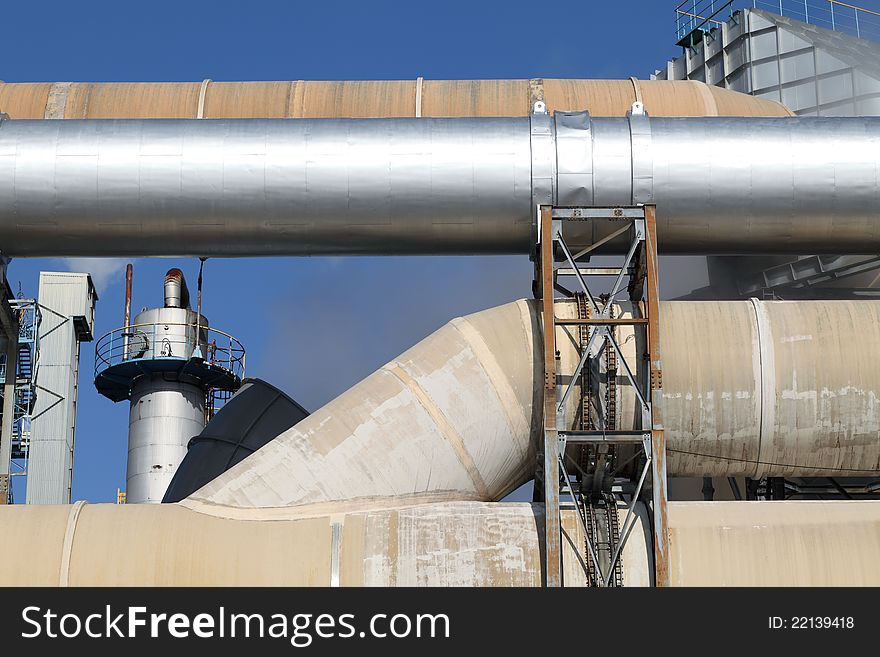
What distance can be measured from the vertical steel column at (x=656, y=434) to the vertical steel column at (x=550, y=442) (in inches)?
43.7

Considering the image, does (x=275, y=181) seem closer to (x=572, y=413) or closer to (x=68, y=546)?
(x=572, y=413)

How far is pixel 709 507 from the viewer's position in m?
14.0

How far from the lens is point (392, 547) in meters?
13.5

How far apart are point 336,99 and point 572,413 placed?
5.73 m

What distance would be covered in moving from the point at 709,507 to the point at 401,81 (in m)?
7.43

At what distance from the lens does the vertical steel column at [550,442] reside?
13383 millimetres

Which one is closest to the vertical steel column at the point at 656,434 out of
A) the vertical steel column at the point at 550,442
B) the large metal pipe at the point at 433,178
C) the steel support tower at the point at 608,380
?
the steel support tower at the point at 608,380

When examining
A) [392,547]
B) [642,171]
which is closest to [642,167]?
[642,171]

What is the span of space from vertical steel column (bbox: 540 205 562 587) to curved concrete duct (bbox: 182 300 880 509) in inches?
25.9

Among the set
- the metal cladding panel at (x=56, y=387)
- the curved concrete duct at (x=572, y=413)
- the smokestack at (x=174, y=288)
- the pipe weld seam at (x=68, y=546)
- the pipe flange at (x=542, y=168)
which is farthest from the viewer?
the smokestack at (x=174, y=288)

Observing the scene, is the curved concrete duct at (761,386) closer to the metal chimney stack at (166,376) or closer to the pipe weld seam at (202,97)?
the pipe weld seam at (202,97)
